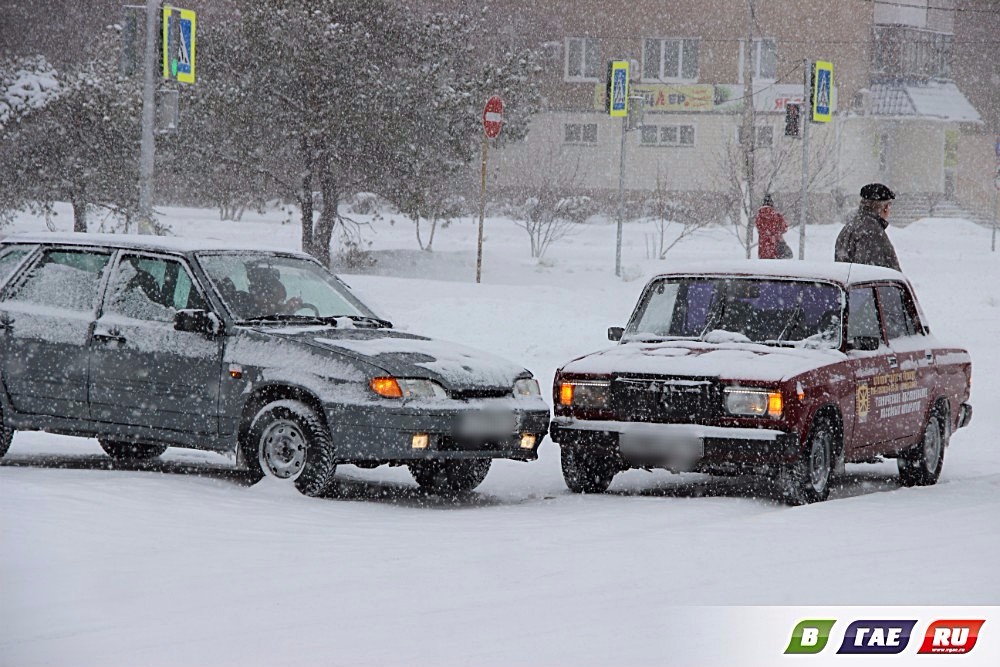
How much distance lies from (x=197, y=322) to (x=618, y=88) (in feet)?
73.0

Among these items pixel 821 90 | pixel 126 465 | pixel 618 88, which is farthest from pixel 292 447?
pixel 618 88

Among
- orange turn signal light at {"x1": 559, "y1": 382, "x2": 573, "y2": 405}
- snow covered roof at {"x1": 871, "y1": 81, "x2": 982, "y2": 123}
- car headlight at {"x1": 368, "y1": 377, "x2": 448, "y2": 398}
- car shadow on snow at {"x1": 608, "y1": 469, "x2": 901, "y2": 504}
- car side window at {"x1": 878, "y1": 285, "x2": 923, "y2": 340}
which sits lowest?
car shadow on snow at {"x1": 608, "y1": 469, "x2": 901, "y2": 504}

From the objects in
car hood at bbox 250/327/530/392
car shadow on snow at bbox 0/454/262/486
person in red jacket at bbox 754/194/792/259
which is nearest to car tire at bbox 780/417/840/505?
car hood at bbox 250/327/530/392

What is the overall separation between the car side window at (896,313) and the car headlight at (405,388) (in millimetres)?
3360

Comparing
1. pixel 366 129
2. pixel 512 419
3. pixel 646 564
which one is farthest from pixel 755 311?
pixel 366 129

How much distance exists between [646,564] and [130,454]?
212 inches

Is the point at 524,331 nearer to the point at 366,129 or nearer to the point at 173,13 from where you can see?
the point at 173,13

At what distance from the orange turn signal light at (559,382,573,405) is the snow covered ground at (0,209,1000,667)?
0.64 m

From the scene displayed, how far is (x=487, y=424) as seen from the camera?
998 cm

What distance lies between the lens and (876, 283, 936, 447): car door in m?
11.2

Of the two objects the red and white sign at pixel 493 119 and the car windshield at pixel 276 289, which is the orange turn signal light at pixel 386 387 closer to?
the car windshield at pixel 276 289

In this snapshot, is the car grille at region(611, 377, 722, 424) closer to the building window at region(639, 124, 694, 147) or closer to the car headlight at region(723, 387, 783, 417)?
the car headlight at region(723, 387, 783, 417)

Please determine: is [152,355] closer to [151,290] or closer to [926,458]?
[151,290]

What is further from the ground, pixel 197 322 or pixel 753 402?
pixel 197 322
